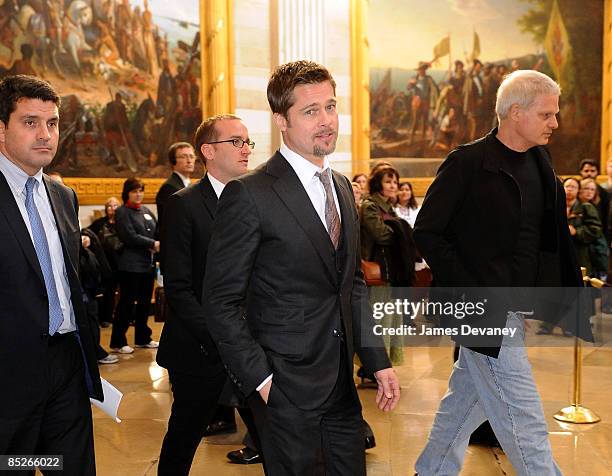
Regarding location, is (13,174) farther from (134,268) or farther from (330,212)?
(134,268)

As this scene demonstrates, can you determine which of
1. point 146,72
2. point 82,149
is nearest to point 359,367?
point 82,149

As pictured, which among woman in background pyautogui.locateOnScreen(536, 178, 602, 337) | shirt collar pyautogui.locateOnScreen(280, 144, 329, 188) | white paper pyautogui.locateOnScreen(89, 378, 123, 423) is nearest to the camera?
shirt collar pyautogui.locateOnScreen(280, 144, 329, 188)

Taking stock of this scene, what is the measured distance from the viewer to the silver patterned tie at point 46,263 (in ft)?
9.50

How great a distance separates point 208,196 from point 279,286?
1379 millimetres

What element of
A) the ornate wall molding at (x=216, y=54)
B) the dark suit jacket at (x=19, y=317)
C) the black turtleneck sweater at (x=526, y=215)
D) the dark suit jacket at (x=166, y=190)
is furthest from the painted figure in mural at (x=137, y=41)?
the dark suit jacket at (x=19, y=317)

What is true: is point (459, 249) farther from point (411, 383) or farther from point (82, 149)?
point (82, 149)

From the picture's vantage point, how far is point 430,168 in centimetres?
1538

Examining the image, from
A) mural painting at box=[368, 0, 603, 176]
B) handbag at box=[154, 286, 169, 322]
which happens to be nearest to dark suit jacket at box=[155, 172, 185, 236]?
handbag at box=[154, 286, 169, 322]

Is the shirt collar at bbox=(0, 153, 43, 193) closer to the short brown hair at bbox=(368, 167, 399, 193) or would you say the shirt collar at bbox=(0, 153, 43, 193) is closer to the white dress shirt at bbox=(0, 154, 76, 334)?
the white dress shirt at bbox=(0, 154, 76, 334)

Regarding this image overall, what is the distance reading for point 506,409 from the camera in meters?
3.36

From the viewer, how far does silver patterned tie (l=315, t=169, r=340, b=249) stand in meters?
2.70

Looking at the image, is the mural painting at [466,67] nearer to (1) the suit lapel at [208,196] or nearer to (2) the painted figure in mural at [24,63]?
(2) the painted figure in mural at [24,63]

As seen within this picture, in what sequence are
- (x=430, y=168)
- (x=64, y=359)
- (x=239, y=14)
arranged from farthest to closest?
(x=430, y=168) < (x=239, y=14) < (x=64, y=359)

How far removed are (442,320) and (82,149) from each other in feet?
29.1
